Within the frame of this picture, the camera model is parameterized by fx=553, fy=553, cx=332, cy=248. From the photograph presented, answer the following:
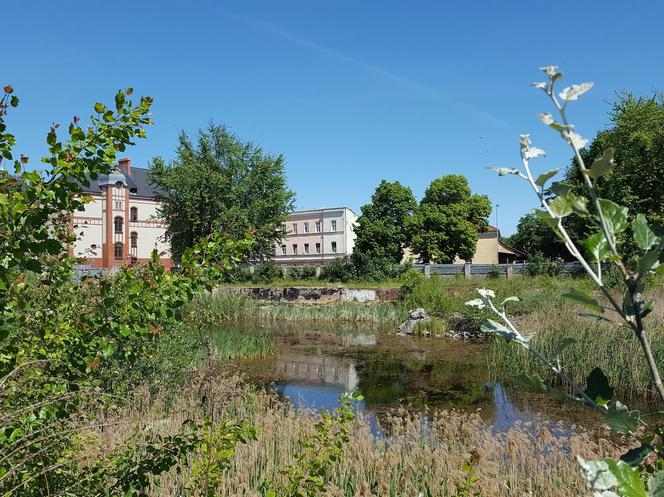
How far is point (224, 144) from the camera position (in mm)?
39875

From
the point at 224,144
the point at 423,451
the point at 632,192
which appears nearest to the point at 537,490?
the point at 423,451

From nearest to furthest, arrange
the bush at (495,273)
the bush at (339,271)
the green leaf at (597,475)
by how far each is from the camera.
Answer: the green leaf at (597,475), the bush at (495,273), the bush at (339,271)

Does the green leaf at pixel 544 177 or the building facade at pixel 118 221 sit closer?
the green leaf at pixel 544 177

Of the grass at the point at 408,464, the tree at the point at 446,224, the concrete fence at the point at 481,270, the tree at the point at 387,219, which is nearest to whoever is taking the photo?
the grass at the point at 408,464

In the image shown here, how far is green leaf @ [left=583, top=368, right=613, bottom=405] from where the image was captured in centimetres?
108

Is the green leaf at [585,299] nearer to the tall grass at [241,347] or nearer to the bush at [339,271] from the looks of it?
the tall grass at [241,347]

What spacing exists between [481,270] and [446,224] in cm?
1304

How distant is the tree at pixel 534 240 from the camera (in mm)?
41850

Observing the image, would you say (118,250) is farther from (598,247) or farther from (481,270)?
(598,247)

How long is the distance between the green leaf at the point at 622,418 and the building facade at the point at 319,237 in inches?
2040

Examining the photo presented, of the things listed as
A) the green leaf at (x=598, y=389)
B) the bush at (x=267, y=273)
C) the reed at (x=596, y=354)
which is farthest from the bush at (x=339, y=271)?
the green leaf at (x=598, y=389)

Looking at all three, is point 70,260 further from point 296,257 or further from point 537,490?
point 296,257

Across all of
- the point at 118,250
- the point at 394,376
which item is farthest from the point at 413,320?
the point at 118,250

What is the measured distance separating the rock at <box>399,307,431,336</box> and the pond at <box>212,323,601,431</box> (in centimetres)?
109
